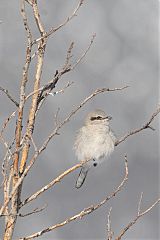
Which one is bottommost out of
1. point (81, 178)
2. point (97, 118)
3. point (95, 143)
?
point (81, 178)

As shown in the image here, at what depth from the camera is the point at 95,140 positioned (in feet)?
15.8

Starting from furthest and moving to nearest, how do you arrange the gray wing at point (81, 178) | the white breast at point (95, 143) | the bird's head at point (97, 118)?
the gray wing at point (81, 178) → the bird's head at point (97, 118) → the white breast at point (95, 143)

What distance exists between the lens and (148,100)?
1304cm

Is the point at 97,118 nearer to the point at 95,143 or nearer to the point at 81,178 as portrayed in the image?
the point at 95,143

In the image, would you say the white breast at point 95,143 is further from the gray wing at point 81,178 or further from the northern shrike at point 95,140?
the gray wing at point 81,178

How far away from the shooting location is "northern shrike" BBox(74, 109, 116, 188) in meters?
4.73

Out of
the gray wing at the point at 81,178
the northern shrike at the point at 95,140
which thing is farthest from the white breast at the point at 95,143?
the gray wing at the point at 81,178

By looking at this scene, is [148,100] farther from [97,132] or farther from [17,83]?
[97,132]

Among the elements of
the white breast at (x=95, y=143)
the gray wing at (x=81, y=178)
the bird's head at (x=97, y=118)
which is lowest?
the gray wing at (x=81, y=178)

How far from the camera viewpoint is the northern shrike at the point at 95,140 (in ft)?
15.5

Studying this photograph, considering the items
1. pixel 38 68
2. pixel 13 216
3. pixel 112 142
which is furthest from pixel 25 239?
pixel 112 142

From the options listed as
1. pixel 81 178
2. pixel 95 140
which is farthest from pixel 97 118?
pixel 81 178

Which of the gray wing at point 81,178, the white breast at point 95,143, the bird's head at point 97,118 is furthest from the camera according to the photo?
the gray wing at point 81,178

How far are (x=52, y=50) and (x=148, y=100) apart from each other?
2356mm
